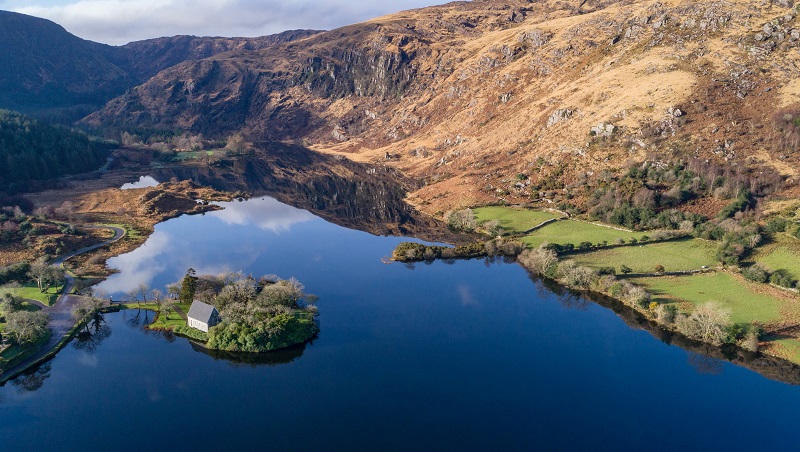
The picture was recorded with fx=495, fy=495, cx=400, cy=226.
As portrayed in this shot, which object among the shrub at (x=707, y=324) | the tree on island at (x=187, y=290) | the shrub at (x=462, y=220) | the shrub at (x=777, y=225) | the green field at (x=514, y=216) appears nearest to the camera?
the shrub at (x=707, y=324)

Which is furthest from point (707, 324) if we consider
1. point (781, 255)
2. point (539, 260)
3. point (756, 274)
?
point (539, 260)

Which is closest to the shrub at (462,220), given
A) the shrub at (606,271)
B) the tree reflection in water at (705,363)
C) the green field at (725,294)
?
the shrub at (606,271)

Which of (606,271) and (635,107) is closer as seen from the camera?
(606,271)

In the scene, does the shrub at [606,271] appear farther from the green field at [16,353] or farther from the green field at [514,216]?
the green field at [16,353]

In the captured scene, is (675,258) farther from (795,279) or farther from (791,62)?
(791,62)

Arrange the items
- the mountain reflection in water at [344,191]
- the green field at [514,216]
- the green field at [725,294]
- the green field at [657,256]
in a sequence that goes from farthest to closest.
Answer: the mountain reflection in water at [344,191]
the green field at [514,216]
the green field at [657,256]
the green field at [725,294]

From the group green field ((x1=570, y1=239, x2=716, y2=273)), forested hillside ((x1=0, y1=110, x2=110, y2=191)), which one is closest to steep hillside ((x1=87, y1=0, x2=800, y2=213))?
green field ((x1=570, y1=239, x2=716, y2=273))

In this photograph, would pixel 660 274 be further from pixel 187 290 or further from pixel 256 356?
pixel 187 290

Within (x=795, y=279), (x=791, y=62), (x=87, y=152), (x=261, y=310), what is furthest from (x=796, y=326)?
(x=87, y=152)
